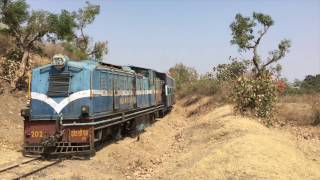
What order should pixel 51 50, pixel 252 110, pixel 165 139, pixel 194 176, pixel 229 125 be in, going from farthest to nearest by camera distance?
1. pixel 51 50
2. pixel 252 110
3. pixel 165 139
4. pixel 229 125
5. pixel 194 176

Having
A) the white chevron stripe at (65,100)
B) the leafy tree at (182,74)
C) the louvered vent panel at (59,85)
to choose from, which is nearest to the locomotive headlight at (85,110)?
the white chevron stripe at (65,100)

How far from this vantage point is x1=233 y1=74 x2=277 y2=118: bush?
24.0 meters

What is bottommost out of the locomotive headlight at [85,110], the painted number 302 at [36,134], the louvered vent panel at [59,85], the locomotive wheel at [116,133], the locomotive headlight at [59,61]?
the locomotive wheel at [116,133]

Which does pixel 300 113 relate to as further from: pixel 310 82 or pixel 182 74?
pixel 182 74

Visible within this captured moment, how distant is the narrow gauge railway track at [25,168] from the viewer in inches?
448

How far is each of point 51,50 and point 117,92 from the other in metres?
31.2

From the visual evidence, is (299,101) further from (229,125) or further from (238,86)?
(229,125)

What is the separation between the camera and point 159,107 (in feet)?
100

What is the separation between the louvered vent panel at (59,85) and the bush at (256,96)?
39.9 ft

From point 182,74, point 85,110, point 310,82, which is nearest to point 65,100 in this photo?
point 85,110

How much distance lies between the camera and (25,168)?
12.4 meters

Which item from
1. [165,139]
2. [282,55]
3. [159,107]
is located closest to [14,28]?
Answer: [159,107]

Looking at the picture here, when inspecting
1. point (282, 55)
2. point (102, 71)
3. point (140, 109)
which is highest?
point (282, 55)

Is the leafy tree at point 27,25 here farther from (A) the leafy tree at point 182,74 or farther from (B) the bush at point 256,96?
(A) the leafy tree at point 182,74
